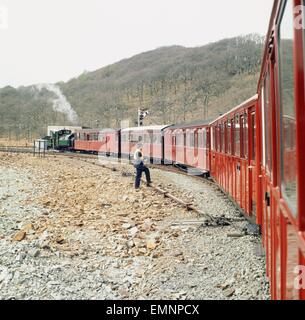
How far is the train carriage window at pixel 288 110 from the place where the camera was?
2244 mm

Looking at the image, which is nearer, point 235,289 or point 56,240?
point 235,289

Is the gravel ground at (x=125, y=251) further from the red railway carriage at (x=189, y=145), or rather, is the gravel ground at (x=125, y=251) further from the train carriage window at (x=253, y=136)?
the red railway carriage at (x=189, y=145)

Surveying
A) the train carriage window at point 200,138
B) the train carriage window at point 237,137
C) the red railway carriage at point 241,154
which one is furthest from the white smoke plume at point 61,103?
the train carriage window at point 237,137

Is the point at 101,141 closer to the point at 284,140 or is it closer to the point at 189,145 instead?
the point at 189,145

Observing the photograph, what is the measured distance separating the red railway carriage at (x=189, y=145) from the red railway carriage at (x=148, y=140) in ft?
2.83

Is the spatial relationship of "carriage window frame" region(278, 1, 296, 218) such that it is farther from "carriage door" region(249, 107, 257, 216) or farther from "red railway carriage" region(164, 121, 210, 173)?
"red railway carriage" region(164, 121, 210, 173)

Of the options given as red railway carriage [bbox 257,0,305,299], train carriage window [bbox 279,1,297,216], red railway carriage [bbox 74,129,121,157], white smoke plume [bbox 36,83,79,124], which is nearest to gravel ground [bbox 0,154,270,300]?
red railway carriage [bbox 257,0,305,299]

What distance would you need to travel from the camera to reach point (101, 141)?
37594 mm

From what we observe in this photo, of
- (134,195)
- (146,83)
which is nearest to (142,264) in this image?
(134,195)

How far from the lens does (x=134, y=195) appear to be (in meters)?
13.9

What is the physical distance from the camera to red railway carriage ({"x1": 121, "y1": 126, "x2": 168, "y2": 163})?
88.5ft

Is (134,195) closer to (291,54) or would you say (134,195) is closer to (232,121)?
(232,121)

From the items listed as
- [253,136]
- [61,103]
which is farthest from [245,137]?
[61,103]

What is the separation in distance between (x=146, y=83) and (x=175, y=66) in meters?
16.2
